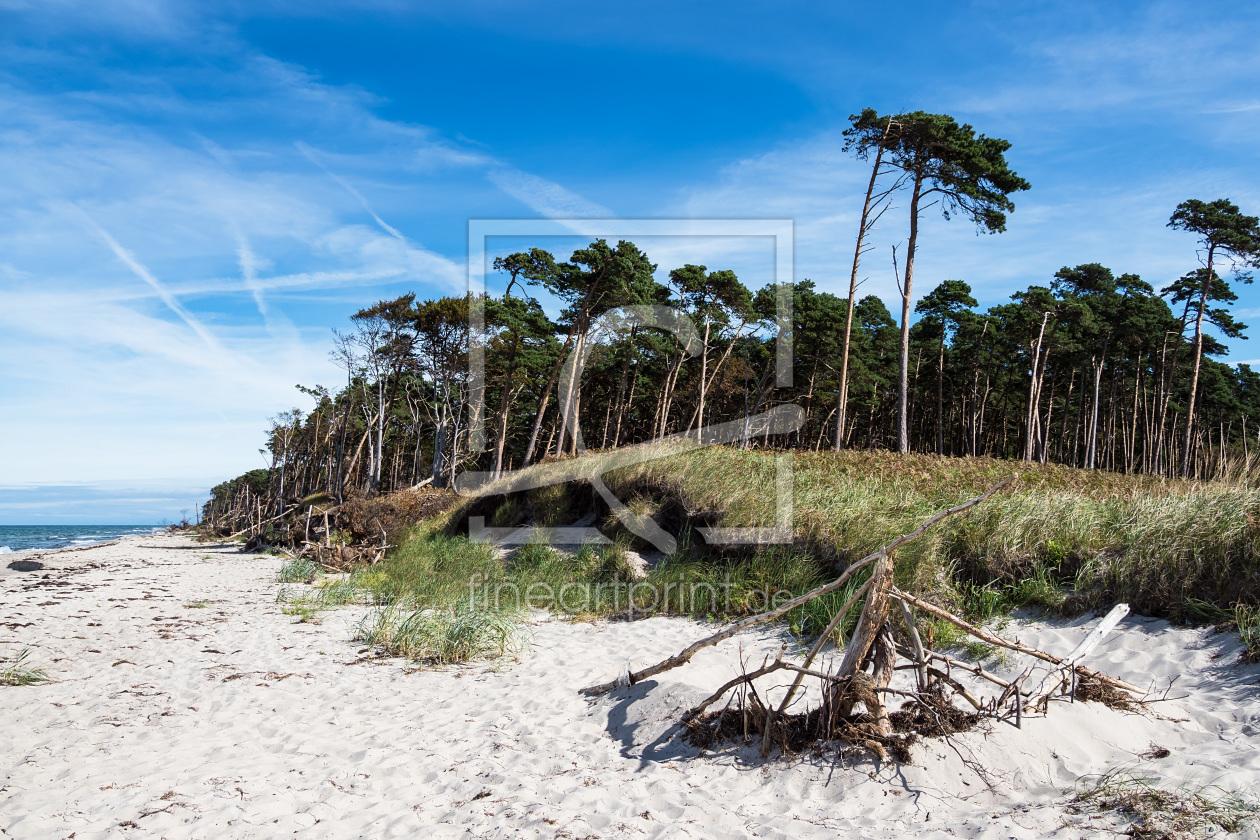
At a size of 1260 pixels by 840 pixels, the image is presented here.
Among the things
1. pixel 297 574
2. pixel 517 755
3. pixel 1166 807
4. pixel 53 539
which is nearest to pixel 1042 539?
pixel 1166 807

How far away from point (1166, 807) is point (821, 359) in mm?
32924

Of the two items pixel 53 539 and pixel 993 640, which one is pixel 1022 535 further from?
pixel 53 539

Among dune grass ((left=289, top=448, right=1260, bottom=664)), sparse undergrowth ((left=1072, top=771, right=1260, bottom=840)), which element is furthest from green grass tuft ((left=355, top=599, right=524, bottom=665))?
sparse undergrowth ((left=1072, top=771, right=1260, bottom=840))

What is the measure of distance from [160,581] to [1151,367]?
4995 cm

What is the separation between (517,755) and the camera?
4.85 meters

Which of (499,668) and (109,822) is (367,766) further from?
(499,668)

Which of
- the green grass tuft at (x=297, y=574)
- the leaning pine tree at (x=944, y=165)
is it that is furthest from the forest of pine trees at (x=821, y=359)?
the green grass tuft at (x=297, y=574)

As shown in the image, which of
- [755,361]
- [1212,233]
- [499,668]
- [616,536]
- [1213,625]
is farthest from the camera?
[755,361]

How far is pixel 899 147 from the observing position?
65.9ft

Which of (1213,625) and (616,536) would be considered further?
(616,536)

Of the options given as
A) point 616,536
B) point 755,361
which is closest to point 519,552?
point 616,536

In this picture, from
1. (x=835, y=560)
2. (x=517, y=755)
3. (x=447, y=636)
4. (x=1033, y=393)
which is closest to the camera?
(x=517, y=755)

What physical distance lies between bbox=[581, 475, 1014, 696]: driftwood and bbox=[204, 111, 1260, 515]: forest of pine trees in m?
15.7

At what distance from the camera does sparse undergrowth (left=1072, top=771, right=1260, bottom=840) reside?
314cm
